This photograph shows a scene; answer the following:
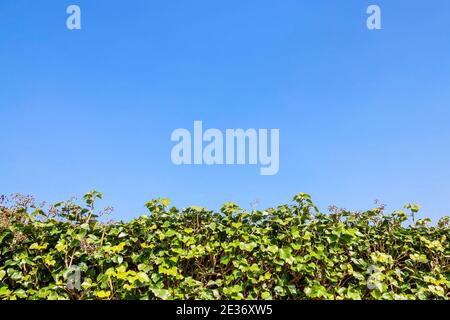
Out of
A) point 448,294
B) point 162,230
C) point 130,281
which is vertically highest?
point 162,230

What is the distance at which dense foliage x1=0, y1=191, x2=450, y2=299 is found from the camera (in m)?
4.38

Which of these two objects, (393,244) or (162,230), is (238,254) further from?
(393,244)

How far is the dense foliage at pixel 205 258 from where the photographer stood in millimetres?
4383

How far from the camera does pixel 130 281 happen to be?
421 cm

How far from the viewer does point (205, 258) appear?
4.71 meters

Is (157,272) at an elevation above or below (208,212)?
below

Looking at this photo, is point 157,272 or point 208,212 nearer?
point 157,272

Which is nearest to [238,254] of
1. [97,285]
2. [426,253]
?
[97,285]

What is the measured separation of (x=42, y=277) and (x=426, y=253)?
441 centimetres

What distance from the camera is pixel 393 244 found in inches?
204

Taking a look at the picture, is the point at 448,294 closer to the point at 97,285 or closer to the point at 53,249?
the point at 97,285
